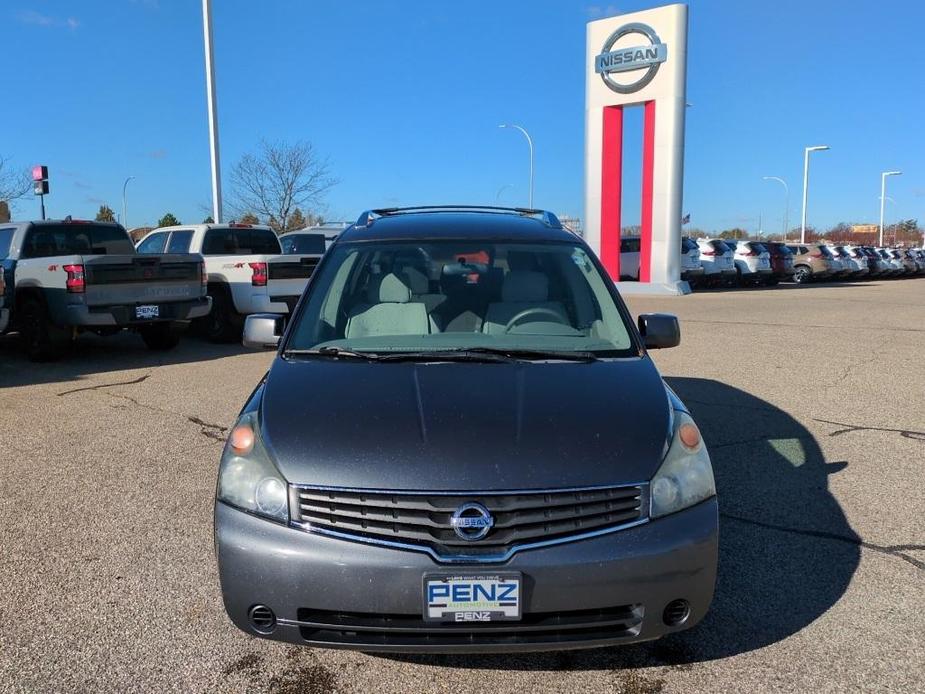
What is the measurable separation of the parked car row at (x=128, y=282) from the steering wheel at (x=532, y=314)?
7.21m

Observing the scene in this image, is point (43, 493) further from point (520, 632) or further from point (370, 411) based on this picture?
point (520, 632)

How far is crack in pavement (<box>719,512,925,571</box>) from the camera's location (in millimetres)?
3792

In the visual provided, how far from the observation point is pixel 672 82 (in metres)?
23.2

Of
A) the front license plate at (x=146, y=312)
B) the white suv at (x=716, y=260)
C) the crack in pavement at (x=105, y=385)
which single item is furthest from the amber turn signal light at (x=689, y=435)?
the white suv at (x=716, y=260)

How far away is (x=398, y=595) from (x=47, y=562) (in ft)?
7.75

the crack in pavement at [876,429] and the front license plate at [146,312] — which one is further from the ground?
the front license plate at [146,312]

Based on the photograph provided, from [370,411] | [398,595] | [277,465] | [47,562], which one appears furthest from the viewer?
[47,562]

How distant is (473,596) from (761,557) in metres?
2.05

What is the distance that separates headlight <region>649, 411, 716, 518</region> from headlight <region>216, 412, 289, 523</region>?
4.22ft

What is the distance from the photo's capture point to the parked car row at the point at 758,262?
2650cm

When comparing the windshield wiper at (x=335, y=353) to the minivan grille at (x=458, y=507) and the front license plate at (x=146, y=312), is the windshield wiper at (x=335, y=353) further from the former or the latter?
the front license plate at (x=146, y=312)

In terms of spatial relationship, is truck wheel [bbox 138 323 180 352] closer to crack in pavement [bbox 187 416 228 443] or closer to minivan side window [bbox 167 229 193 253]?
minivan side window [bbox 167 229 193 253]

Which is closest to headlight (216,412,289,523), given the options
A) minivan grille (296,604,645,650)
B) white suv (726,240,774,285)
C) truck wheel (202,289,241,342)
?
minivan grille (296,604,645,650)

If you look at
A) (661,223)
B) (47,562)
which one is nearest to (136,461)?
(47,562)
